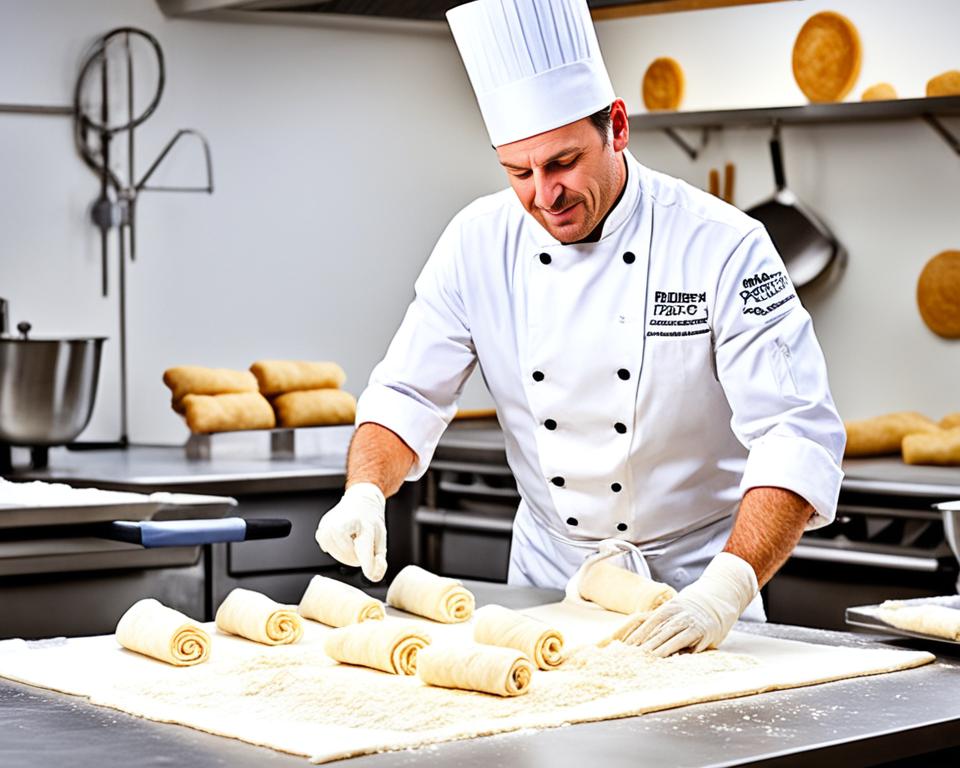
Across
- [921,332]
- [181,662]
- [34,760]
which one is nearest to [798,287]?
[921,332]

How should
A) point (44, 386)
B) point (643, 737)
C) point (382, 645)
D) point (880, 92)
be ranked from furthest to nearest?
1. point (880, 92)
2. point (44, 386)
3. point (382, 645)
4. point (643, 737)

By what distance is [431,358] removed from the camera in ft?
8.10

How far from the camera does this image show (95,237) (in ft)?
13.1

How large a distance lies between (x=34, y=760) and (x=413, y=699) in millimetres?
394

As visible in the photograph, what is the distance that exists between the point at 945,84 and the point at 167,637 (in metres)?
2.64

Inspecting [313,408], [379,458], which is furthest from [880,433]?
[379,458]

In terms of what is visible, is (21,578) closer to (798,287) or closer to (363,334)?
(363,334)

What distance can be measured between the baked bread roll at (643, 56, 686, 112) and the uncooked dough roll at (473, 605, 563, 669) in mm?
2740

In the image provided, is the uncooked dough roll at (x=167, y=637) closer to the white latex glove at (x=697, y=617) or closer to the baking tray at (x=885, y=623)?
the white latex glove at (x=697, y=617)

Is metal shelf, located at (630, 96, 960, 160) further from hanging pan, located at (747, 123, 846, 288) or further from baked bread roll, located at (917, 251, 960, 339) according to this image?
baked bread roll, located at (917, 251, 960, 339)

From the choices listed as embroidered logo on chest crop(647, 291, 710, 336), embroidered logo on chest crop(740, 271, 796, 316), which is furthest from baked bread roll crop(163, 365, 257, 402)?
embroidered logo on chest crop(740, 271, 796, 316)

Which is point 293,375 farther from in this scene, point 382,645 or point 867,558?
point 382,645

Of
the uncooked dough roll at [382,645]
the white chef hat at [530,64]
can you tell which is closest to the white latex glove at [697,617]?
the uncooked dough roll at [382,645]

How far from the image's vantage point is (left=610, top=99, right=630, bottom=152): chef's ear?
226 centimetres
